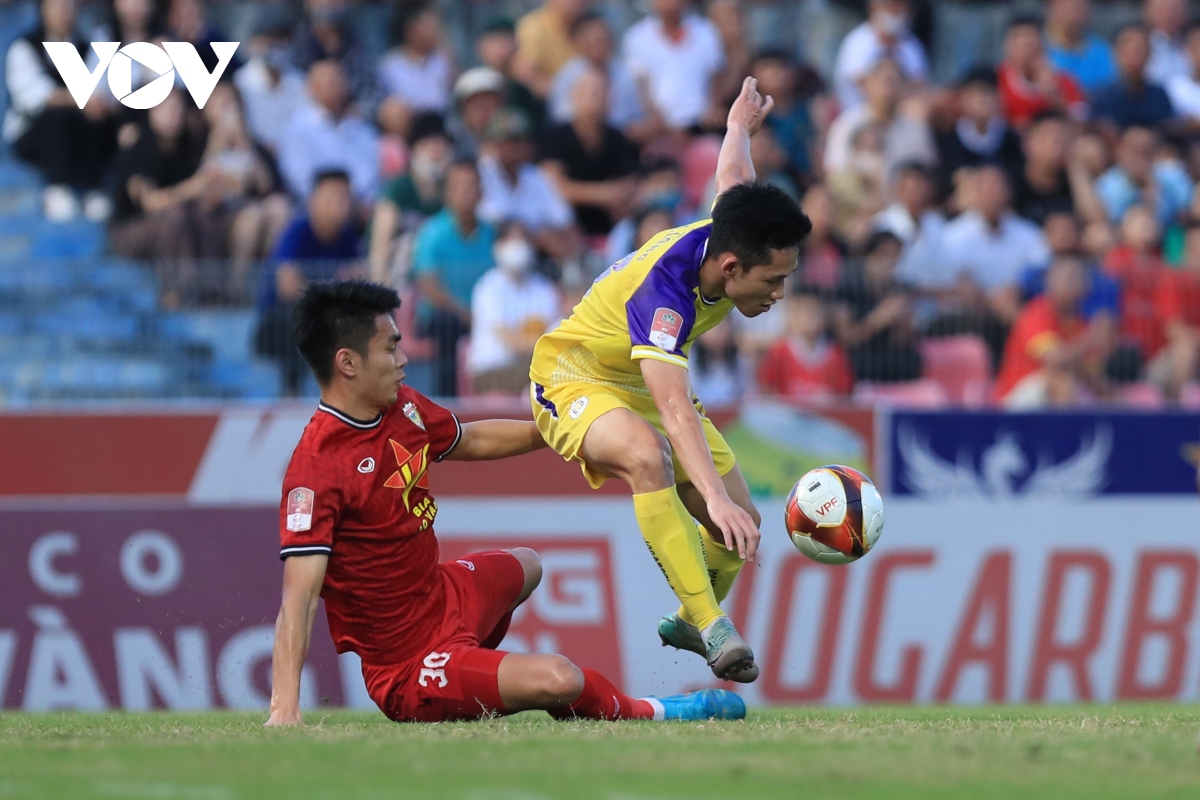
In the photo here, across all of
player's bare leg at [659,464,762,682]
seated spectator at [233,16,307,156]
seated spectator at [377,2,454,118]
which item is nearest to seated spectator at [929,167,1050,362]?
seated spectator at [377,2,454,118]

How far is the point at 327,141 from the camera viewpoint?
1471 cm

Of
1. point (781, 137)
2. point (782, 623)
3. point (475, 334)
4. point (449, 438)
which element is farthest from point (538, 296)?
point (449, 438)

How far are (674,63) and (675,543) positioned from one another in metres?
9.36

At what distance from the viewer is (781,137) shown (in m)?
15.9

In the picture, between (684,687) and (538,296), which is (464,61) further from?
(684,687)

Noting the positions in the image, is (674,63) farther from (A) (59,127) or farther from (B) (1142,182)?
(A) (59,127)

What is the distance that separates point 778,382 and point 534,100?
3848mm

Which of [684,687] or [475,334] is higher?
[475,334]

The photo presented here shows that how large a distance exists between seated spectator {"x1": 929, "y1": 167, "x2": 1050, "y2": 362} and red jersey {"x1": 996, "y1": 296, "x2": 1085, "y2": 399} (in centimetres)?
9

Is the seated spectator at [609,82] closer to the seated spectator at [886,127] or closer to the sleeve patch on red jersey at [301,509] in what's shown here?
the seated spectator at [886,127]

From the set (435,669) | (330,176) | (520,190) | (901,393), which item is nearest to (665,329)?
(435,669)

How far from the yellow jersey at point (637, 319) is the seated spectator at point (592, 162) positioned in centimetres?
679

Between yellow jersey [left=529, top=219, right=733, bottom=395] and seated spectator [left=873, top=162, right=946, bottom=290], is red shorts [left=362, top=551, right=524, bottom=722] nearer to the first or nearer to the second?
yellow jersey [left=529, top=219, right=733, bottom=395]

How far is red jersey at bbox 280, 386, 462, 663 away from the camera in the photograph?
7.05 metres
